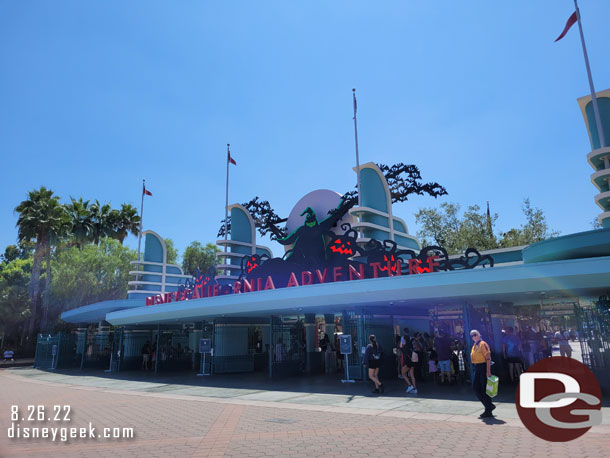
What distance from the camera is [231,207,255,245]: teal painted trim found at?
28875 millimetres

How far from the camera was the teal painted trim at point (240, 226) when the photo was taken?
2888cm

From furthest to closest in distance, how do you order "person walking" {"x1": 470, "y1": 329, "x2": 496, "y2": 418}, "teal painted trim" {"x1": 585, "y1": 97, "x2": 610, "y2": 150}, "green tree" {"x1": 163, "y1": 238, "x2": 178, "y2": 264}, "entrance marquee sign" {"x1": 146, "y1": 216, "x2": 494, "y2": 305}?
"green tree" {"x1": 163, "y1": 238, "x2": 178, "y2": 264}
"entrance marquee sign" {"x1": 146, "y1": 216, "x2": 494, "y2": 305}
"teal painted trim" {"x1": 585, "y1": 97, "x2": 610, "y2": 150}
"person walking" {"x1": 470, "y1": 329, "x2": 496, "y2": 418}

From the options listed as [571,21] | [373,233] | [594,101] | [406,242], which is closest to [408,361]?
[373,233]

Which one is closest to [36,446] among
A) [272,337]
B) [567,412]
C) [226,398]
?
[226,398]

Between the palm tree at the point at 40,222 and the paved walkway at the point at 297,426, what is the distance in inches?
1137

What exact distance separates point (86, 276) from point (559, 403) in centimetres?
4831

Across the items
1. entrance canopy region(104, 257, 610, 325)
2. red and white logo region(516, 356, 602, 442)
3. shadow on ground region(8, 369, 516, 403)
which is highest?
entrance canopy region(104, 257, 610, 325)

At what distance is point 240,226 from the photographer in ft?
95.3

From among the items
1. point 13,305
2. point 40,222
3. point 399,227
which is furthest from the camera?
point 13,305

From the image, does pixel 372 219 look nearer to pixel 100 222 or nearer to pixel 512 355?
pixel 512 355

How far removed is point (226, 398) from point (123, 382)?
938cm

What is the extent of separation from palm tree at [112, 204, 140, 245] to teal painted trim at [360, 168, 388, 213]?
3179 centimetres

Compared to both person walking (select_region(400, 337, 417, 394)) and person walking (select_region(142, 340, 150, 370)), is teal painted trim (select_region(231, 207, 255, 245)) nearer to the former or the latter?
person walking (select_region(142, 340, 150, 370))

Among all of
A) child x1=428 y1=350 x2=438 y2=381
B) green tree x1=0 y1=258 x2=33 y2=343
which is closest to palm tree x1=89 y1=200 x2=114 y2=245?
green tree x1=0 y1=258 x2=33 y2=343
